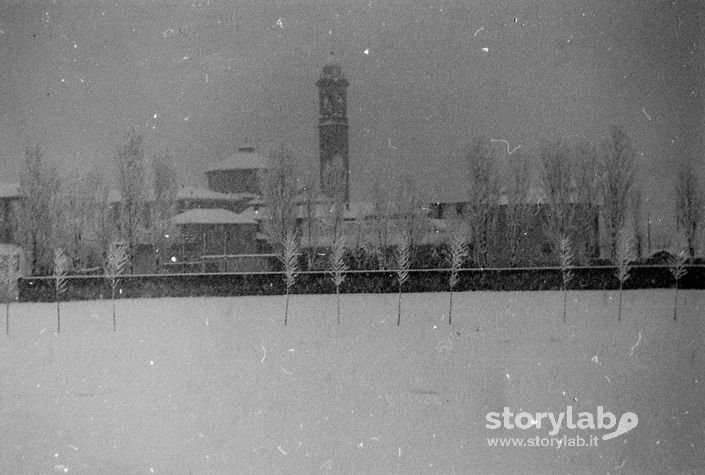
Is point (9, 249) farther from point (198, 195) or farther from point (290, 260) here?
point (198, 195)

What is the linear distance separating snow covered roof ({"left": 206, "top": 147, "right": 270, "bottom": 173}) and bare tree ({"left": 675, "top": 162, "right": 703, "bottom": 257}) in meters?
4.72

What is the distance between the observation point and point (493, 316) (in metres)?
5.11

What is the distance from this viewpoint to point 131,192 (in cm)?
654

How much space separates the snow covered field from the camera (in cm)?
288

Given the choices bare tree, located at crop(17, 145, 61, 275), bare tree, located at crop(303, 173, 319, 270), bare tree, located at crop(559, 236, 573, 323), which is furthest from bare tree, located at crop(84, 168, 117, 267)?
bare tree, located at crop(559, 236, 573, 323)

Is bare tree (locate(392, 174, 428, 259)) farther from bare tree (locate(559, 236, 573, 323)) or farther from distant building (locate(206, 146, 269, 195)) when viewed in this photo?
distant building (locate(206, 146, 269, 195))

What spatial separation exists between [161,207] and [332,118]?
2.65 metres

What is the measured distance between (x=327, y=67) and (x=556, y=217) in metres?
3.07

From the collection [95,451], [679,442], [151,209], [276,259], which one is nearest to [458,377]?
[679,442]

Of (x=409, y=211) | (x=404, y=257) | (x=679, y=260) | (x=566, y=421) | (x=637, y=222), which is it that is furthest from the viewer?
(x=409, y=211)

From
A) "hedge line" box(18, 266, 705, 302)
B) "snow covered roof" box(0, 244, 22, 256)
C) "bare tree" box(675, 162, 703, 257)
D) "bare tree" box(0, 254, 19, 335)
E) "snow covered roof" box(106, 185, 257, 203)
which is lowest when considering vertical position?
"hedge line" box(18, 266, 705, 302)

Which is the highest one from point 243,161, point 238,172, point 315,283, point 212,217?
point 243,161

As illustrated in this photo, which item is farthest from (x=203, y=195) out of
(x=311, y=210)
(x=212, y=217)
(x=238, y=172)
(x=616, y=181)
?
(x=616, y=181)

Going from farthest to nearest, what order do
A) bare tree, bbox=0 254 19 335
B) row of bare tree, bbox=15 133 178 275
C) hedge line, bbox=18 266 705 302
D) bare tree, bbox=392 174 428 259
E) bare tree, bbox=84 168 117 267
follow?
bare tree, bbox=392 174 428 259 < bare tree, bbox=84 168 117 267 < hedge line, bbox=18 266 705 302 < row of bare tree, bbox=15 133 178 275 < bare tree, bbox=0 254 19 335
